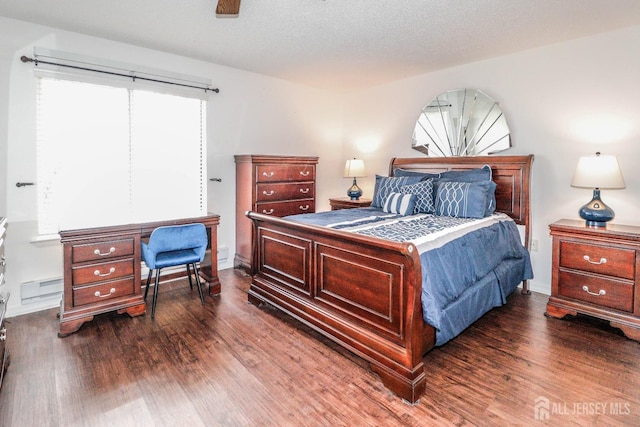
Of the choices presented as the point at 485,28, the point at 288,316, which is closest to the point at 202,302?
the point at 288,316

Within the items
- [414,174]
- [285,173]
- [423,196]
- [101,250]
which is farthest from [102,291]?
[414,174]

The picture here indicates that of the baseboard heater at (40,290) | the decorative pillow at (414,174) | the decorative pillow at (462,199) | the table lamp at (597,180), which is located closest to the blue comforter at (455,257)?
the decorative pillow at (462,199)

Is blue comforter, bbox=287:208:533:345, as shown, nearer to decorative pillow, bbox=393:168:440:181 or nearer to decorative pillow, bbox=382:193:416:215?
decorative pillow, bbox=382:193:416:215

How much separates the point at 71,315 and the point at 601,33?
4.82 m

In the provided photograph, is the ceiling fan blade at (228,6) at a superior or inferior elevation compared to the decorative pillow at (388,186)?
superior

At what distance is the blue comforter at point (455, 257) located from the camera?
2.08m

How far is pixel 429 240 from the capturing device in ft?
7.26

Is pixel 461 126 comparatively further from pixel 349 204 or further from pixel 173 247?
pixel 173 247

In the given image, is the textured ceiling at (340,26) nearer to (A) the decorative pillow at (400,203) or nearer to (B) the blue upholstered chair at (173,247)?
(A) the decorative pillow at (400,203)

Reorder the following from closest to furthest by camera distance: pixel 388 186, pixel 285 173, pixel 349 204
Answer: pixel 388 186 < pixel 285 173 < pixel 349 204

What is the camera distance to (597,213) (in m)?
2.79

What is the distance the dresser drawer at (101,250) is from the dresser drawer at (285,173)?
1563mm

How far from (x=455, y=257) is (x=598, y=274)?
1.28m

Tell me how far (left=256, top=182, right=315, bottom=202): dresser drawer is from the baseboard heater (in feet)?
6.61
